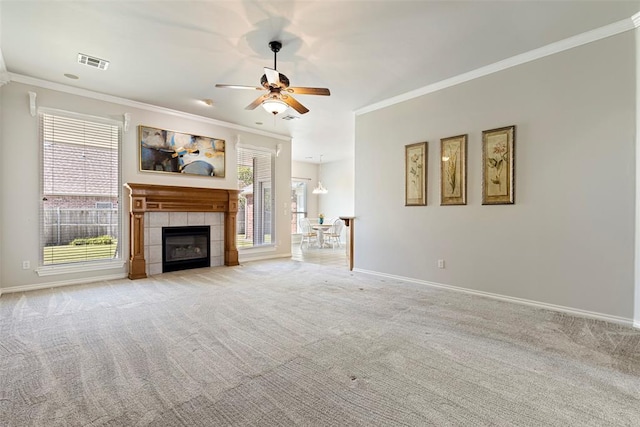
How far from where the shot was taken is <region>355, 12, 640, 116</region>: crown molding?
3.02 metres


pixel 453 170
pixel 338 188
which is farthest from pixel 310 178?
pixel 453 170

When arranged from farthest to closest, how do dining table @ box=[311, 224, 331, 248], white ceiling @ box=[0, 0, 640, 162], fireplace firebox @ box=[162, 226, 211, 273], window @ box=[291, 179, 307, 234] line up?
window @ box=[291, 179, 307, 234] < dining table @ box=[311, 224, 331, 248] < fireplace firebox @ box=[162, 226, 211, 273] < white ceiling @ box=[0, 0, 640, 162]

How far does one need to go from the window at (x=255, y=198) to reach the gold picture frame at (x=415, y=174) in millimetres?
3676

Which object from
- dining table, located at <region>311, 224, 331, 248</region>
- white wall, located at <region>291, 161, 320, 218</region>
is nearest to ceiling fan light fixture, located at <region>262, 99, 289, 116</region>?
dining table, located at <region>311, 224, 331, 248</region>

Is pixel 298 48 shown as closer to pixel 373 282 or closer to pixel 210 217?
pixel 373 282

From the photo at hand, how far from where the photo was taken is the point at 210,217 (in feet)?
20.5

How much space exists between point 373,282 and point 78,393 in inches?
149

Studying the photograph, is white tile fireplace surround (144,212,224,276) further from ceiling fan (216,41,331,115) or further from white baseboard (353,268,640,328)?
white baseboard (353,268,640,328)

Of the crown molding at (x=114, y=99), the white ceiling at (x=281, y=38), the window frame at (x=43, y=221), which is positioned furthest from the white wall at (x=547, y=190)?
the window frame at (x=43, y=221)

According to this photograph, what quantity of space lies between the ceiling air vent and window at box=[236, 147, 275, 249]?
10.3 feet

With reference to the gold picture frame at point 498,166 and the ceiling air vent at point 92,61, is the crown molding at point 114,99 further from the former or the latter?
the gold picture frame at point 498,166

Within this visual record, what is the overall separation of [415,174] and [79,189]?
18.1ft

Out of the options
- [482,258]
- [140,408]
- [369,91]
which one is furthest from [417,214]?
[140,408]

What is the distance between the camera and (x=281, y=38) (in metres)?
3.27
